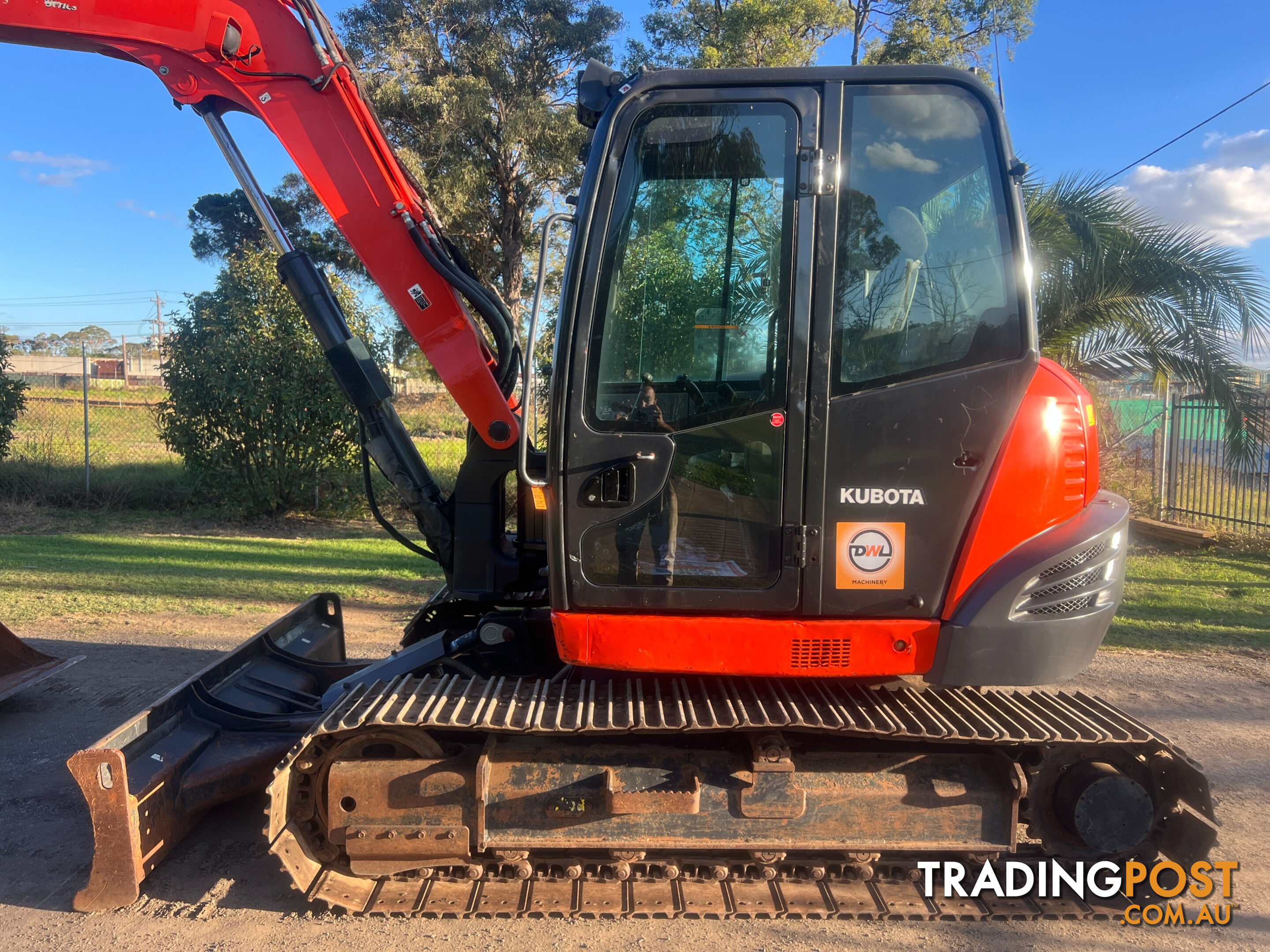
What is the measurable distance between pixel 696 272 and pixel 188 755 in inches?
112

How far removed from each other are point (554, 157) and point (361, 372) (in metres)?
16.9

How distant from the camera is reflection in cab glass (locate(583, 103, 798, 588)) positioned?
312 cm

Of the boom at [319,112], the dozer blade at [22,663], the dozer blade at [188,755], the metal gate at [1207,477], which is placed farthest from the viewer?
the metal gate at [1207,477]

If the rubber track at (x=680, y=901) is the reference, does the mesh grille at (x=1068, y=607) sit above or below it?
above

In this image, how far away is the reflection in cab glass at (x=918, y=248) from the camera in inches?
122

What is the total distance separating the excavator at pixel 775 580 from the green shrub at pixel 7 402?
36.7ft

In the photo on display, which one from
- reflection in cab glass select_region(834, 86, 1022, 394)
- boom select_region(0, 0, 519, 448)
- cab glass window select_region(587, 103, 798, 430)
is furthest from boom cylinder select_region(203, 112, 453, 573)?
reflection in cab glass select_region(834, 86, 1022, 394)

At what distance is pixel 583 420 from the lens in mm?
3154

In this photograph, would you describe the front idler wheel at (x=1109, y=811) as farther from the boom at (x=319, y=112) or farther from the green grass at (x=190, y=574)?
the green grass at (x=190, y=574)

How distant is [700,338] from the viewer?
126 inches

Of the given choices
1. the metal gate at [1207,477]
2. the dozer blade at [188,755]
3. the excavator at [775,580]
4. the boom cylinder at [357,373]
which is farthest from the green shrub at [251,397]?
the metal gate at [1207,477]

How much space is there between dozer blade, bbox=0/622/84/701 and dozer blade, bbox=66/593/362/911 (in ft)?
4.74

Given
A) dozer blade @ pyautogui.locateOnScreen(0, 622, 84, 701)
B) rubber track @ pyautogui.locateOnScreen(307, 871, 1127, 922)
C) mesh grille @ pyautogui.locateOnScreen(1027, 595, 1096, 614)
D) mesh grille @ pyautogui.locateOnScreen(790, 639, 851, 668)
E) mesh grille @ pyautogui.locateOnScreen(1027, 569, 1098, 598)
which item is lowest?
rubber track @ pyautogui.locateOnScreen(307, 871, 1127, 922)

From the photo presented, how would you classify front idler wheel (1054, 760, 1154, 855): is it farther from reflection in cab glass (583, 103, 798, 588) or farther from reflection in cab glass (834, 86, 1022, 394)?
reflection in cab glass (834, 86, 1022, 394)
